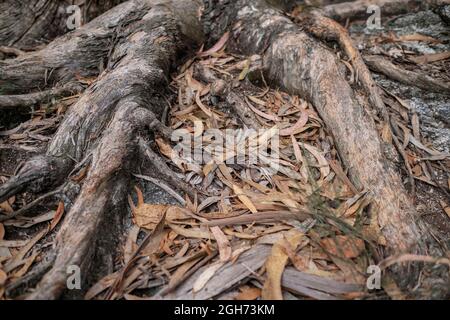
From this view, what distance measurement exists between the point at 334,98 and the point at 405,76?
2.48 ft

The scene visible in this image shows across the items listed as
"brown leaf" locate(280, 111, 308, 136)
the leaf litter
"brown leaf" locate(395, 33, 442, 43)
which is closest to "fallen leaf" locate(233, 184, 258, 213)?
the leaf litter

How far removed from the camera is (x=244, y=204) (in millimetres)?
2242

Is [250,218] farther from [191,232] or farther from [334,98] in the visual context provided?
[334,98]

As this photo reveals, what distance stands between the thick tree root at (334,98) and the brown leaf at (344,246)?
154mm

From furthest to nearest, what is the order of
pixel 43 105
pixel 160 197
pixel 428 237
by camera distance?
pixel 43 105 < pixel 160 197 < pixel 428 237

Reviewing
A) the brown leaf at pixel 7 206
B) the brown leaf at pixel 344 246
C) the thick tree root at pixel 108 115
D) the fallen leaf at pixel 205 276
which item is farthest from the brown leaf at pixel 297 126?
the brown leaf at pixel 7 206

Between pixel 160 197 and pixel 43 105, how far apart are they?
3.93 feet

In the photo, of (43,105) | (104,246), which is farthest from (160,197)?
(43,105)

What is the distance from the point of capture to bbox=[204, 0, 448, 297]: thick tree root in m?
2.02

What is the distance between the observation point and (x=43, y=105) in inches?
114

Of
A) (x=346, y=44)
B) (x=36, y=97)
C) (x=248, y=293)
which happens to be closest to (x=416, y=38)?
(x=346, y=44)

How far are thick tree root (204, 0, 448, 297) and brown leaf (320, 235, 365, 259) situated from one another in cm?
15

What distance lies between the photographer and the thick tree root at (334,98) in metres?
2.02
